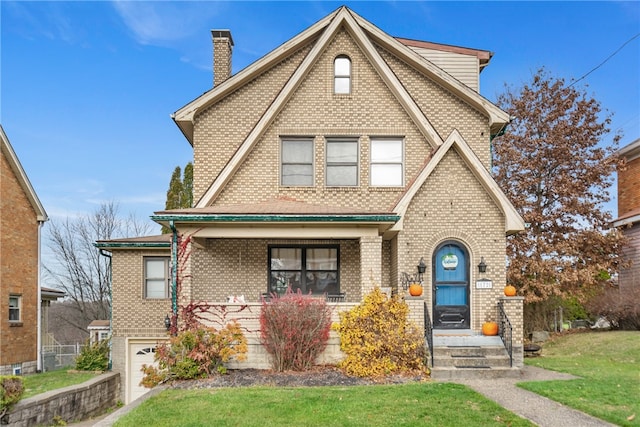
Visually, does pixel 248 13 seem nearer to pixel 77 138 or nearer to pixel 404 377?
pixel 404 377

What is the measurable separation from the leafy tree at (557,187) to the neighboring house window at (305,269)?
9.36 meters

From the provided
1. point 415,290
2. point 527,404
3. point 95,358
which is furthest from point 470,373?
point 95,358

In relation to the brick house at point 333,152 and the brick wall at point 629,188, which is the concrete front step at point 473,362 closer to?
the brick house at point 333,152

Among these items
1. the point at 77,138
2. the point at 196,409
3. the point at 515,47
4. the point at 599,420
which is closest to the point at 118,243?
the point at 196,409

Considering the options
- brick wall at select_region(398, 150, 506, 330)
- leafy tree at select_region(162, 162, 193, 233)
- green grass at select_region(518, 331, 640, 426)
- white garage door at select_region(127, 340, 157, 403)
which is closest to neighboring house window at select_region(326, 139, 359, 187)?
brick wall at select_region(398, 150, 506, 330)

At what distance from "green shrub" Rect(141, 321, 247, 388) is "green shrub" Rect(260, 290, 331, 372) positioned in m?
0.66

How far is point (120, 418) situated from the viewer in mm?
7621

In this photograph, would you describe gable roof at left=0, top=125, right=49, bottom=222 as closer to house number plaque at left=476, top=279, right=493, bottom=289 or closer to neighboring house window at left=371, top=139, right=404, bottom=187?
neighboring house window at left=371, top=139, right=404, bottom=187

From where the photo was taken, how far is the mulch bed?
9.70 metres

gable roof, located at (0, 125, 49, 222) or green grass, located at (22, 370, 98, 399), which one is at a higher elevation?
gable roof, located at (0, 125, 49, 222)

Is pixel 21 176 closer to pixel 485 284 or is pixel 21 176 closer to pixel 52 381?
pixel 52 381

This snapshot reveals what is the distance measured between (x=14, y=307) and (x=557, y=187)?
21045 mm


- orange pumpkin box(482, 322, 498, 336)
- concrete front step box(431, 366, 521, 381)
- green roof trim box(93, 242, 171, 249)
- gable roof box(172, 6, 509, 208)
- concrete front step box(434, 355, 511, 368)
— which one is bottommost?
concrete front step box(431, 366, 521, 381)

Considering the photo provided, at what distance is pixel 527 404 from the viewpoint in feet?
26.8
